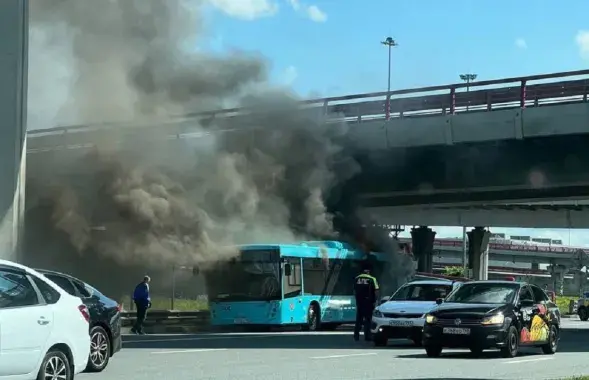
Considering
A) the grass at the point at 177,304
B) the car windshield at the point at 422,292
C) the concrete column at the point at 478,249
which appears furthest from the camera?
the concrete column at the point at 478,249

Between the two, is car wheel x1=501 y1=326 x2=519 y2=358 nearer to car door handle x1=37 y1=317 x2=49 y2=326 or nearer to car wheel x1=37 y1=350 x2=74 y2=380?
car wheel x1=37 y1=350 x2=74 y2=380

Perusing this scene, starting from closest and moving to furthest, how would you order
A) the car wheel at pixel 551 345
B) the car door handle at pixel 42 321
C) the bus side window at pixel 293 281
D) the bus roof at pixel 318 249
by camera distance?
the car door handle at pixel 42 321 < the car wheel at pixel 551 345 < the bus side window at pixel 293 281 < the bus roof at pixel 318 249

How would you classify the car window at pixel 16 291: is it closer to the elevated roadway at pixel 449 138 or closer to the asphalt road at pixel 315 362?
the asphalt road at pixel 315 362

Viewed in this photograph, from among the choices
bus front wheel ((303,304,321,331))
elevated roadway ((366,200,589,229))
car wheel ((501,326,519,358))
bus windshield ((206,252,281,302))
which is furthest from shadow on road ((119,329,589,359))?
elevated roadway ((366,200,589,229))

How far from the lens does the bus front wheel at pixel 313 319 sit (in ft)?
98.5

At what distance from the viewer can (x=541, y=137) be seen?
29.1 metres

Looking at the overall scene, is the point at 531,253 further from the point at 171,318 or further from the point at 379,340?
the point at 379,340

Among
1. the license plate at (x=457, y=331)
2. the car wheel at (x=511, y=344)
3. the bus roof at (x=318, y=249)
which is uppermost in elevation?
the bus roof at (x=318, y=249)

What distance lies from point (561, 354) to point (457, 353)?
228 centimetres

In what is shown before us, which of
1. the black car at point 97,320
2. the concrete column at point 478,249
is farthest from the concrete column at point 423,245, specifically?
the black car at point 97,320

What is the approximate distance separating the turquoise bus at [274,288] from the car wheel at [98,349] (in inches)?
540

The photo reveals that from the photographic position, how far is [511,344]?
18.2 metres

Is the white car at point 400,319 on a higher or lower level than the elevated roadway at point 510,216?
lower

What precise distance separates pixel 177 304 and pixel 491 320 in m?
20.9
